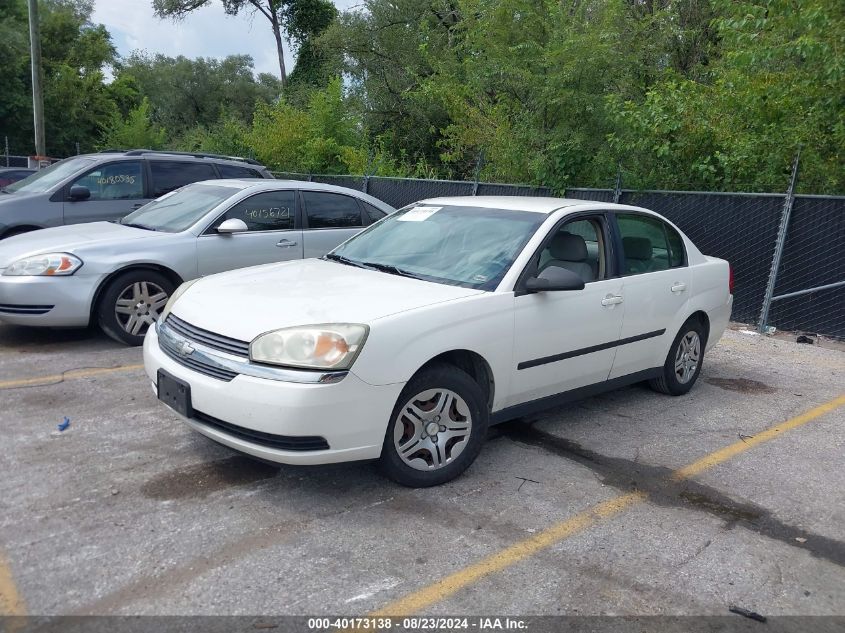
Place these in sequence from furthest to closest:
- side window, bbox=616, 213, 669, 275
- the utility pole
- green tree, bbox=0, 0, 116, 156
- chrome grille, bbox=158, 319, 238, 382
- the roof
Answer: green tree, bbox=0, 0, 116, 156
the utility pole
side window, bbox=616, 213, 669, 275
the roof
chrome grille, bbox=158, 319, 238, 382

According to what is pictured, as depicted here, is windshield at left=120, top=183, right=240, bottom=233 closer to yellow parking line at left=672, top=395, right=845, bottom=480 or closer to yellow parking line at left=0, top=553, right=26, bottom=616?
yellow parking line at left=0, top=553, right=26, bottom=616

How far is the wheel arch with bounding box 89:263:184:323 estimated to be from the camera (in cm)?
636

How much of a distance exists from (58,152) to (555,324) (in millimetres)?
31880

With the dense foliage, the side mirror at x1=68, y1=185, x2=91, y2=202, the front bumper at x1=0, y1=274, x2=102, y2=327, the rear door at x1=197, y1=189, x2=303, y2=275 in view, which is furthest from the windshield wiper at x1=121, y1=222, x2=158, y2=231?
the dense foliage

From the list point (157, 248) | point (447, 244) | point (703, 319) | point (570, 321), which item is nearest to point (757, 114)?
point (703, 319)

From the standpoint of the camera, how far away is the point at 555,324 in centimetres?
455

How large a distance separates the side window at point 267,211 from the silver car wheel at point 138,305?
35.2 inches

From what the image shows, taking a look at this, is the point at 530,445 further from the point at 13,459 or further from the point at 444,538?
the point at 13,459

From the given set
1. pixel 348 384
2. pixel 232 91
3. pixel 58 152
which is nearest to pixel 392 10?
pixel 58 152

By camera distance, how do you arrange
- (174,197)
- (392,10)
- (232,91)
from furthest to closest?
1. (232,91)
2. (392,10)
3. (174,197)

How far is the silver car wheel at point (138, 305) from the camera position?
650 cm

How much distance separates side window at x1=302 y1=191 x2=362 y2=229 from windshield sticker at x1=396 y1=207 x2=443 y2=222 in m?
2.54

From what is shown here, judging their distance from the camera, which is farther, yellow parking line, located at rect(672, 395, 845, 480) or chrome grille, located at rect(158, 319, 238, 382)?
yellow parking line, located at rect(672, 395, 845, 480)

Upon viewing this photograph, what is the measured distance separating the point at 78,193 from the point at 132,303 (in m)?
2.52
